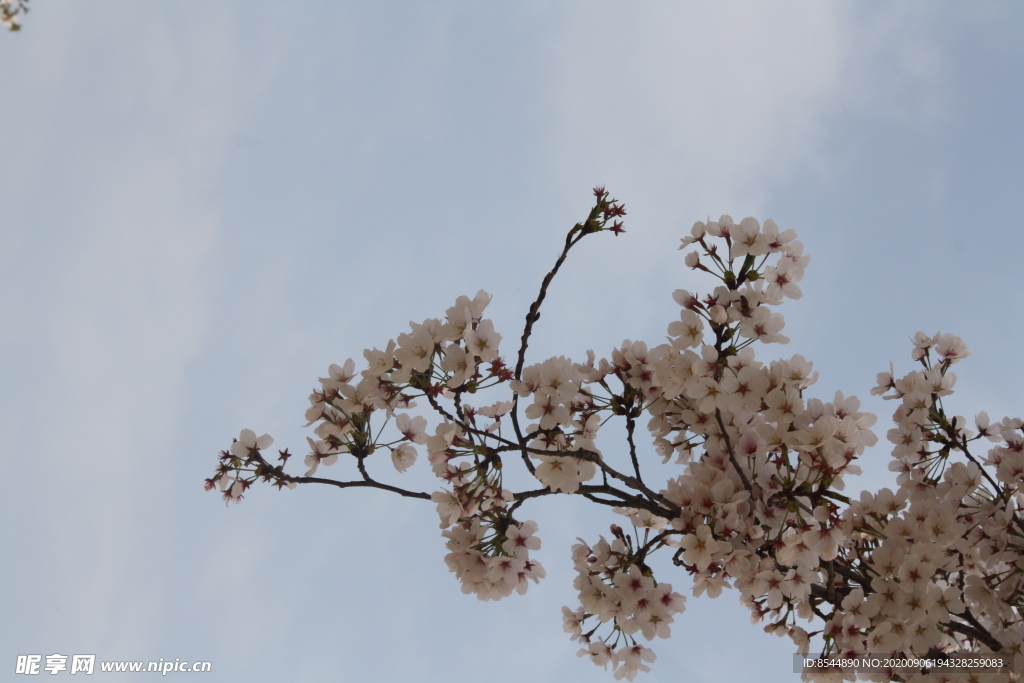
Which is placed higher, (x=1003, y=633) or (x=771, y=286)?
(x=771, y=286)

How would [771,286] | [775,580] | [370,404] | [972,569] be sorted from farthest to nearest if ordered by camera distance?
[972,569], [370,404], [771,286], [775,580]

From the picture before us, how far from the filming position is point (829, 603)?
9.33 feet

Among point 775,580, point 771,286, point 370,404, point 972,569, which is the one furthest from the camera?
point 972,569

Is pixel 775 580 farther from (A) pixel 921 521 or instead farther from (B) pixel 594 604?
(A) pixel 921 521

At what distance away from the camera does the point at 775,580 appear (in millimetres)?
2641

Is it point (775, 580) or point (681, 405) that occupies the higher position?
point (681, 405)

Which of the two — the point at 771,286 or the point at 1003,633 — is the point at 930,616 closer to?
the point at 1003,633

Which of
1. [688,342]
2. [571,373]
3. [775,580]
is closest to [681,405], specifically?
[688,342]

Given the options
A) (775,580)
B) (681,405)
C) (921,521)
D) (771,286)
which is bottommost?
(775,580)

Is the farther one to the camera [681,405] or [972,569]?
[972,569]

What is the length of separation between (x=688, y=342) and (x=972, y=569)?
215 cm

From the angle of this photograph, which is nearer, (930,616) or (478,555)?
(930,616)

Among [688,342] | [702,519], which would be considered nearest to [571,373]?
[688,342]

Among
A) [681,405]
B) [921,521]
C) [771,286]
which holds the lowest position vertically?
[921,521]
